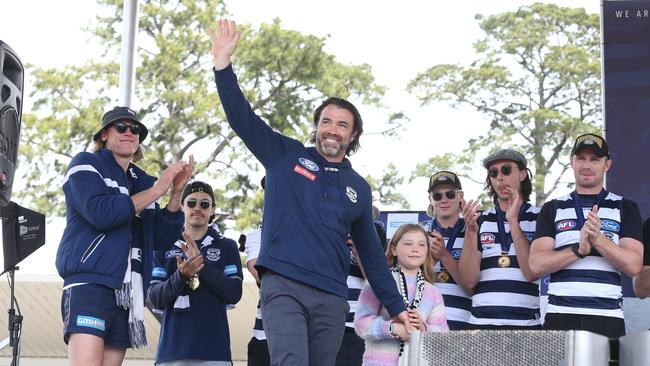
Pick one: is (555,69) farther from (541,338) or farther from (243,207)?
(541,338)

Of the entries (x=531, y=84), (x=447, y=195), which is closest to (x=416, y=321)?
(x=447, y=195)

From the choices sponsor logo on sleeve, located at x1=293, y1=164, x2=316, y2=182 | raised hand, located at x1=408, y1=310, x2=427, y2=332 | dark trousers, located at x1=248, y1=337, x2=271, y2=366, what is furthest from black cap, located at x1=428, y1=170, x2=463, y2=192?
sponsor logo on sleeve, located at x1=293, y1=164, x2=316, y2=182

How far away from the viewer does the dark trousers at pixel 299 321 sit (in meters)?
3.65

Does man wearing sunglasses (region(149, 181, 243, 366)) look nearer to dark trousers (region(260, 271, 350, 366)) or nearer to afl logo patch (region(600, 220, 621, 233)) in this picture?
dark trousers (region(260, 271, 350, 366))

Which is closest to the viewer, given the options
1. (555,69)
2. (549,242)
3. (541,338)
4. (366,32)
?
(541,338)

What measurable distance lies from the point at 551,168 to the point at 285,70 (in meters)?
5.00

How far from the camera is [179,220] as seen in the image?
15.2 ft

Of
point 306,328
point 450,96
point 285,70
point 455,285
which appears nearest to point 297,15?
point 285,70

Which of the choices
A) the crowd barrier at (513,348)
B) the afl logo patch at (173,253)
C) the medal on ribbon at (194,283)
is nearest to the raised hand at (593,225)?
the crowd barrier at (513,348)

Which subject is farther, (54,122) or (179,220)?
(54,122)

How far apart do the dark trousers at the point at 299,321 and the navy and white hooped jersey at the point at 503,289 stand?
1163 millimetres

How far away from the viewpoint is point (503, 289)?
16.0 ft

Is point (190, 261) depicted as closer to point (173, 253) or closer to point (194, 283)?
point (194, 283)

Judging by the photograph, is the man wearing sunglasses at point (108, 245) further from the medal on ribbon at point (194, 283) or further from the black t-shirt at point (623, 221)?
the black t-shirt at point (623, 221)
